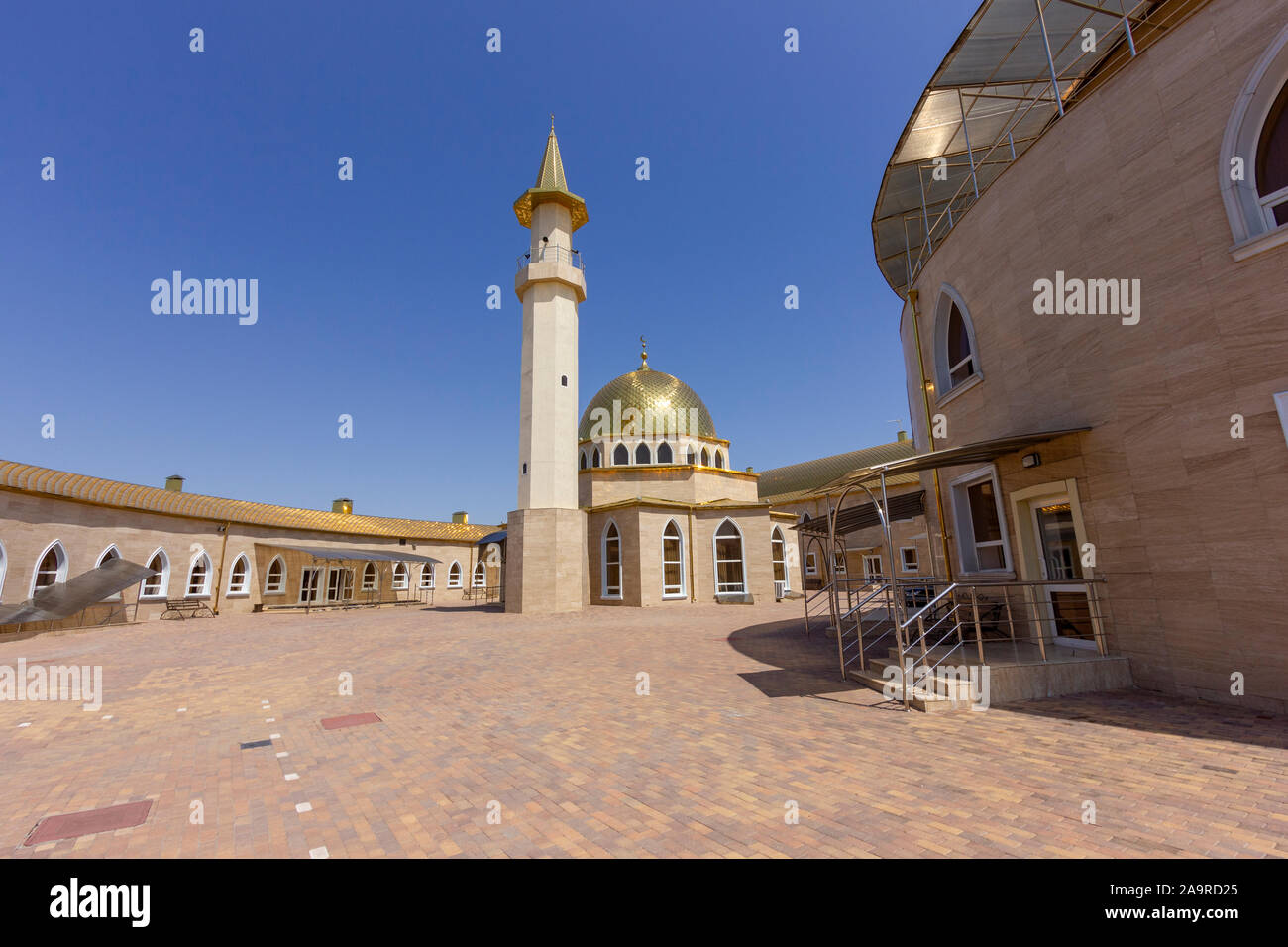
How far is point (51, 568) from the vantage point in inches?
683

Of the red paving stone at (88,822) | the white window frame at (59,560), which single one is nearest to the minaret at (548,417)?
the white window frame at (59,560)

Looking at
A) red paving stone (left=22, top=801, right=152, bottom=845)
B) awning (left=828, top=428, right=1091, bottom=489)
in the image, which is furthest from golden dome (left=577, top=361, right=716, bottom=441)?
red paving stone (left=22, top=801, right=152, bottom=845)

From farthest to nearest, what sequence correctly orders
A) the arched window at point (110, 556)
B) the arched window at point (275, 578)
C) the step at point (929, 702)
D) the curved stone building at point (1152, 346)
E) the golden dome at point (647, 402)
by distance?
the golden dome at point (647, 402)
the arched window at point (275, 578)
the arched window at point (110, 556)
the step at point (929, 702)
the curved stone building at point (1152, 346)

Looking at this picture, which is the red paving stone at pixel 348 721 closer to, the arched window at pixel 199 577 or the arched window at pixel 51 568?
the arched window at pixel 51 568

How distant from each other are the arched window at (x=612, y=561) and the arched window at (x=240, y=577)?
1653 cm

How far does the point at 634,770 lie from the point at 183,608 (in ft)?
79.8

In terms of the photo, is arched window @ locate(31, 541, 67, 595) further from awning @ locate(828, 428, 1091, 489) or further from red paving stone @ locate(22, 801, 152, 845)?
awning @ locate(828, 428, 1091, 489)

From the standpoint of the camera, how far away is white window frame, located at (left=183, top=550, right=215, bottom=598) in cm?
2223

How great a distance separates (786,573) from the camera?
91.7 ft

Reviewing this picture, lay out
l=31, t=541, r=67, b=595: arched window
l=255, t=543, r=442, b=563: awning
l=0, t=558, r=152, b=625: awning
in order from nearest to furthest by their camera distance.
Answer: l=0, t=558, r=152, b=625: awning < l=31, t=541, r=67, b=595: arched window < l=255, t=543, r=442, b=563: awning

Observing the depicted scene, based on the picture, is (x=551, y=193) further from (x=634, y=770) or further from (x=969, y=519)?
(x=634, y=770)

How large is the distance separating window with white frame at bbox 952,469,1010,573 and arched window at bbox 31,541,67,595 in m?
25.7

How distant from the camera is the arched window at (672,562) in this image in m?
23.6

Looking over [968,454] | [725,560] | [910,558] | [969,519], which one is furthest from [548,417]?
[910,558]
